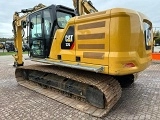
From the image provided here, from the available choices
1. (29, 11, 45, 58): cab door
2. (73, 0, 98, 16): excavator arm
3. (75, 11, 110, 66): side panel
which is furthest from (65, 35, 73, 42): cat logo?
(29, 11, 45, 58): cab door

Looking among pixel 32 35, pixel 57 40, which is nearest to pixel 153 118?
pixel 57 40

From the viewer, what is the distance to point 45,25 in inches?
230

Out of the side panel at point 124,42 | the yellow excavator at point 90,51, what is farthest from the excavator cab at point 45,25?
the side panel at point 124,42

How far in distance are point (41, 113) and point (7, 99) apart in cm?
145

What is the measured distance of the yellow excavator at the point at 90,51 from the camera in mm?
3996

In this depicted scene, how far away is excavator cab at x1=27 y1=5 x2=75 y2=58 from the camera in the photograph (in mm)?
5590

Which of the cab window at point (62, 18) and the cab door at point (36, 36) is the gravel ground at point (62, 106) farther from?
the cab window at point (62, 18)

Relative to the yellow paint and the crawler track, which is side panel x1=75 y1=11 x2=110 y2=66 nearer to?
the yellow paint

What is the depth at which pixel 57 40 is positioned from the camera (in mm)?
5359

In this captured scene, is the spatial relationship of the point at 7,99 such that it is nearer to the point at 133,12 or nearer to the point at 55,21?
the point at 55,21

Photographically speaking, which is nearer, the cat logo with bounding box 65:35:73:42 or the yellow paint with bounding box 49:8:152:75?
the yellow paint with bounding box 49:8:152:75

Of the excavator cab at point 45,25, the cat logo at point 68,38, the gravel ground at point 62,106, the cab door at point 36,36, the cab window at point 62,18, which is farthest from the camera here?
the cab door at point 36,36

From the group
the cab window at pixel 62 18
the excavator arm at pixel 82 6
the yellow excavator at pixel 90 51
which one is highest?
the excavator arm at pixel 82 6

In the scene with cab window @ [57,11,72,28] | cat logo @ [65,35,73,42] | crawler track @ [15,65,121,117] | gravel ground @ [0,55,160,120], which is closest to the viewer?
gravel ground @ [0,55,160,120]
